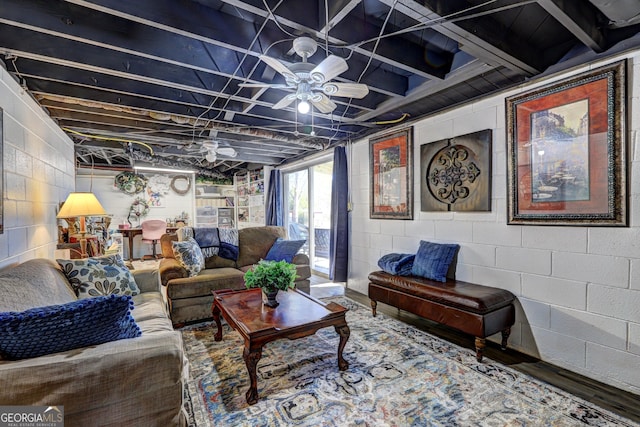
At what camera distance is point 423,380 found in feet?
6.81

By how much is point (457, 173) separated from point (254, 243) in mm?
2779

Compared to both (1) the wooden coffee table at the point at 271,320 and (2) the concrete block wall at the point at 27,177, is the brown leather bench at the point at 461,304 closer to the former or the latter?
(1) the wooden coffee table at the point at 271,320

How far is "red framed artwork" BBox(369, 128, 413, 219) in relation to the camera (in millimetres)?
3507

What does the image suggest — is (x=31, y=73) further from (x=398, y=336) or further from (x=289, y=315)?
(x=398, y=336)

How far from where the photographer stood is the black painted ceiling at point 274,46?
5.74 ft

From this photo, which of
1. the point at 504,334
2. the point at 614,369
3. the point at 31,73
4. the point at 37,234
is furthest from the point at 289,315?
the point at 31,73

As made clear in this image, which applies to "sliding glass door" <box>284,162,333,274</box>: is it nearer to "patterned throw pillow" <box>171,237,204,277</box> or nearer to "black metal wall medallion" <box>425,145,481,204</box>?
"black metal wall medallion" <box>425,145,481,204</box>

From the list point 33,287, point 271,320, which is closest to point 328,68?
point 271,320

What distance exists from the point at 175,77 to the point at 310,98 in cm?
131

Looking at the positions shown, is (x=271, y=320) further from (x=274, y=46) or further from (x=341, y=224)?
(x=341, y=224)

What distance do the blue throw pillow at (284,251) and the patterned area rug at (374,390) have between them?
1.41m

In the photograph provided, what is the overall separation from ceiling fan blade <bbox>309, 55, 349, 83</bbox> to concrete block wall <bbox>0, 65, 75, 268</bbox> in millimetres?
2225

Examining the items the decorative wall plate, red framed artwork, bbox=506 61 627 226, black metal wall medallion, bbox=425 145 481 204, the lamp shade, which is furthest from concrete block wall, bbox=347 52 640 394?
the decorative wall plate

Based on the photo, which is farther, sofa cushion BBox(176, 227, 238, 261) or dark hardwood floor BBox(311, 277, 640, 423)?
sofa cushion BBox(176, 227, 238, 261)
